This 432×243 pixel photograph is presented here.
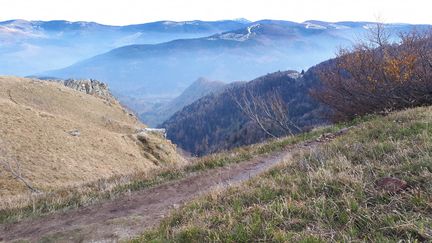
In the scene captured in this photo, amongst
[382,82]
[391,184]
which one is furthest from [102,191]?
[382,82]

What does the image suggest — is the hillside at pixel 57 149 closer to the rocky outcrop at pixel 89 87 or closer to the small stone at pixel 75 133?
the small stone at pixel 75 133

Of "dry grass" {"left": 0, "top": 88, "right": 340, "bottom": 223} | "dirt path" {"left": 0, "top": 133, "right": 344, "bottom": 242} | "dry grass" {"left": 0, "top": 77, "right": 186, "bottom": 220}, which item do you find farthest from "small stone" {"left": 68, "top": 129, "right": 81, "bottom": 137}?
"dirt path" {"left": 0, "top": 133, "right": 344, "bottom": 242}

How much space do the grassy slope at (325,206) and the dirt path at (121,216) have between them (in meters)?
1.36

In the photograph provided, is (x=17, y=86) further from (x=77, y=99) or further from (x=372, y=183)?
(x=372, y=183)

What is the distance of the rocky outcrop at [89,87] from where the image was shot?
315 feet

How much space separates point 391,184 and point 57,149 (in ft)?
98.5

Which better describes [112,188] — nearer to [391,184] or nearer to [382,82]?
[391,184]

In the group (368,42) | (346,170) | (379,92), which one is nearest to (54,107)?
(368,42)

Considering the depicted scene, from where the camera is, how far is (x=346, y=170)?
646 centimetres

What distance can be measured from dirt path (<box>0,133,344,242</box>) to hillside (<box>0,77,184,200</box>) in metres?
6.16

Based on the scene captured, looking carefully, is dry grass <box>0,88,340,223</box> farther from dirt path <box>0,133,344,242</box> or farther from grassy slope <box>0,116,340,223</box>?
dirt path <box>0,133,344,242</box>

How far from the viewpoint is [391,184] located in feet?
17.2

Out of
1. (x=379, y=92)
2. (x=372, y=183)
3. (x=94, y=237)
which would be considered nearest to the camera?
(x=372, y=183)

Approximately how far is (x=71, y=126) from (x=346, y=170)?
3756 centimetres
